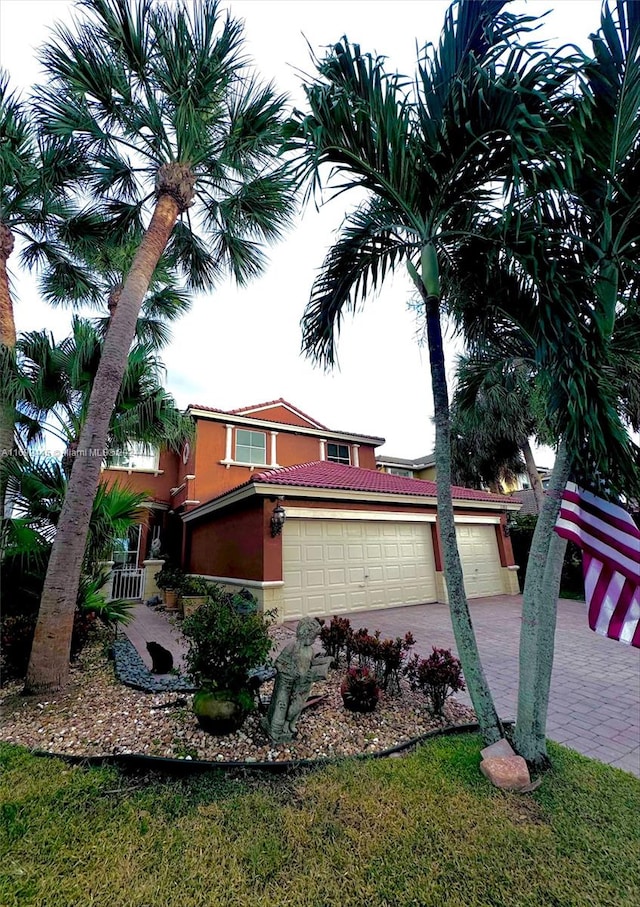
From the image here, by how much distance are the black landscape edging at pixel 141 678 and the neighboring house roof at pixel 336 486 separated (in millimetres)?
4188

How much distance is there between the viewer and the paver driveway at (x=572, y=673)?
3.75 meters

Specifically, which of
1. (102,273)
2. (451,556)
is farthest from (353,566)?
(102,273)

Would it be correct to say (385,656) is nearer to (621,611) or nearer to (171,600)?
(621,611)

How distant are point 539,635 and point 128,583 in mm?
14079

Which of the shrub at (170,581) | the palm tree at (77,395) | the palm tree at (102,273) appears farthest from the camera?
the shrub at (170,581)

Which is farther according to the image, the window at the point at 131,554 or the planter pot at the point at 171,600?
the window at the point at 131,554

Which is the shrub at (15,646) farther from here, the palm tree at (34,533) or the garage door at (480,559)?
the garage door at (480,559)

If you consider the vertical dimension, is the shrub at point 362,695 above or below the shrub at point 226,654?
below

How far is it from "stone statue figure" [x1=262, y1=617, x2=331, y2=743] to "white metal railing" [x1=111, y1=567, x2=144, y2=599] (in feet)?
39.7

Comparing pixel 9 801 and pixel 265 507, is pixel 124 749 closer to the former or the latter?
pixel 9 801

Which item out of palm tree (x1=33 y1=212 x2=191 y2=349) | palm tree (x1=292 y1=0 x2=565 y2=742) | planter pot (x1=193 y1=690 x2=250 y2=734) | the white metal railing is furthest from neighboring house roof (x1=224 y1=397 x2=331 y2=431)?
planter pot (x1=193 y1=690 x2=250 y2=734)

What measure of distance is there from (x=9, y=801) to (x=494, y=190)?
6.15m

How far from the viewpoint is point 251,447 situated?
15602mm

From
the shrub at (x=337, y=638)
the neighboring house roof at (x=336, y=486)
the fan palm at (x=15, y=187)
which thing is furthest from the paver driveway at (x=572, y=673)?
the fan palm at (x=15, y=187)
